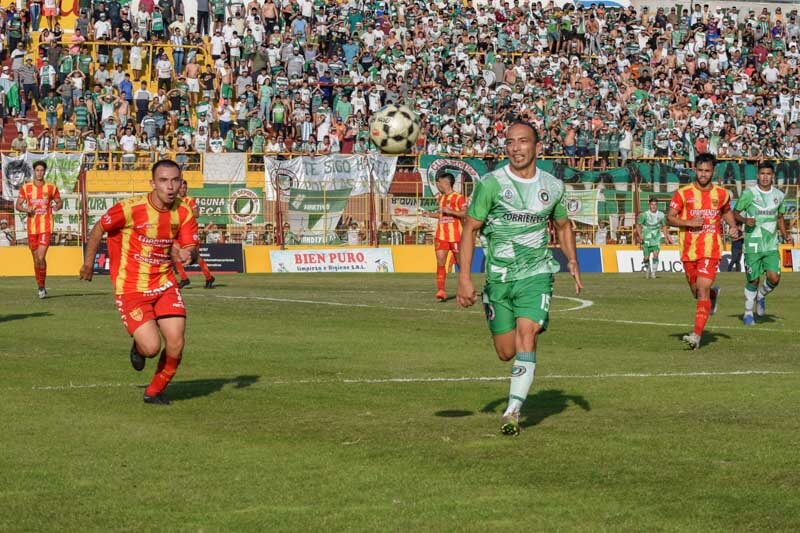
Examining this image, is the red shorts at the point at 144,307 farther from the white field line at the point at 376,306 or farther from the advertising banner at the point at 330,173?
the advertising banner at the point at 330,173

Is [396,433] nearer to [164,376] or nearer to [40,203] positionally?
[164,376]

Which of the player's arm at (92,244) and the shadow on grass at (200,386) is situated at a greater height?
the player's arm at (92,244)

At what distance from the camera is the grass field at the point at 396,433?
7273 mm

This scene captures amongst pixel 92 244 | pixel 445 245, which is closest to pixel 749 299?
pixel 445 245

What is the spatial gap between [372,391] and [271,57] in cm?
3621

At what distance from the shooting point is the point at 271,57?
47375mm

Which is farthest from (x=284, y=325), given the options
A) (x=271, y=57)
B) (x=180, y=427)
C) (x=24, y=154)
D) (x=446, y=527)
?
(x=271, y=57)

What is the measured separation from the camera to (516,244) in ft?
33.1

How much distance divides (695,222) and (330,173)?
81.8 ft

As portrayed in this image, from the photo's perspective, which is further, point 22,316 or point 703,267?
point 22,316

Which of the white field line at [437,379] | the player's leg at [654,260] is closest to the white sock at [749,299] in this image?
the white field line at [437,379]

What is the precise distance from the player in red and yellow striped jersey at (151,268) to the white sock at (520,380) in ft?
10.4

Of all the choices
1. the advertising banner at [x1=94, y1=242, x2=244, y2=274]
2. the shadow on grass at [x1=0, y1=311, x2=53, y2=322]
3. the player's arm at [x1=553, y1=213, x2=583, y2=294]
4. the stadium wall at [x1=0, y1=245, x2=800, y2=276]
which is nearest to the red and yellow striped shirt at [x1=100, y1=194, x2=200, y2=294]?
the player's arm at [x1=553, y1=213, x2=583, y2=294]

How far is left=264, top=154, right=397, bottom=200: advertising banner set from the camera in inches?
1606
